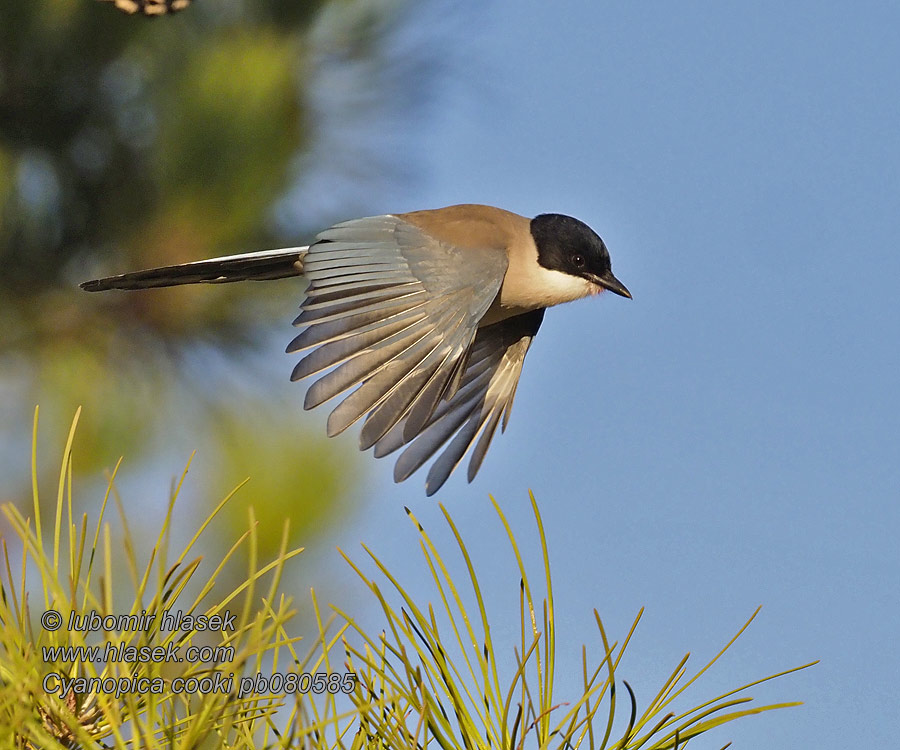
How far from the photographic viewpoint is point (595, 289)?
2.27 metres

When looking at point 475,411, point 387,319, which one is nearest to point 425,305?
point 387,319

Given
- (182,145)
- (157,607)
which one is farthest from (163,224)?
(157,607)

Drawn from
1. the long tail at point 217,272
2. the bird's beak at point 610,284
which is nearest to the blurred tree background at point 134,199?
the long tail at point 217,272

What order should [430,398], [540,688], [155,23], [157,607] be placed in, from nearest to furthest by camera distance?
[157,607], [540,688], [430,398], [155,23]

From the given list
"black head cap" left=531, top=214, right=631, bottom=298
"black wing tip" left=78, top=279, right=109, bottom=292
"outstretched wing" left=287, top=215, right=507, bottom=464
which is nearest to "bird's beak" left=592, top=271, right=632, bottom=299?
"black head cap" left=531, top=214, right=631, bottom=298

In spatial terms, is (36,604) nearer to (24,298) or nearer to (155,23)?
(24,298)

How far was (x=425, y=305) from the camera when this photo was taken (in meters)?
1.73

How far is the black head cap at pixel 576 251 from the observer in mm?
2221

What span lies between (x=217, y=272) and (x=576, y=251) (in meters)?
0.68

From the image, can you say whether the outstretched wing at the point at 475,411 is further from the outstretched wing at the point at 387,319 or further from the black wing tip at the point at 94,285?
the black wing tip at the point at 94,285

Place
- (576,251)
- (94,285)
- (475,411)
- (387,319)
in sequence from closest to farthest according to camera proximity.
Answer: (387,319), (94,285), (475,411), (576,251)

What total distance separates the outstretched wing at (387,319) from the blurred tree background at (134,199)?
47cm

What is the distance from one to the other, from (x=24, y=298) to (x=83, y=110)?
0.40 meters

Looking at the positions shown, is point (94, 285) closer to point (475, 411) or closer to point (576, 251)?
point (475, 411)
